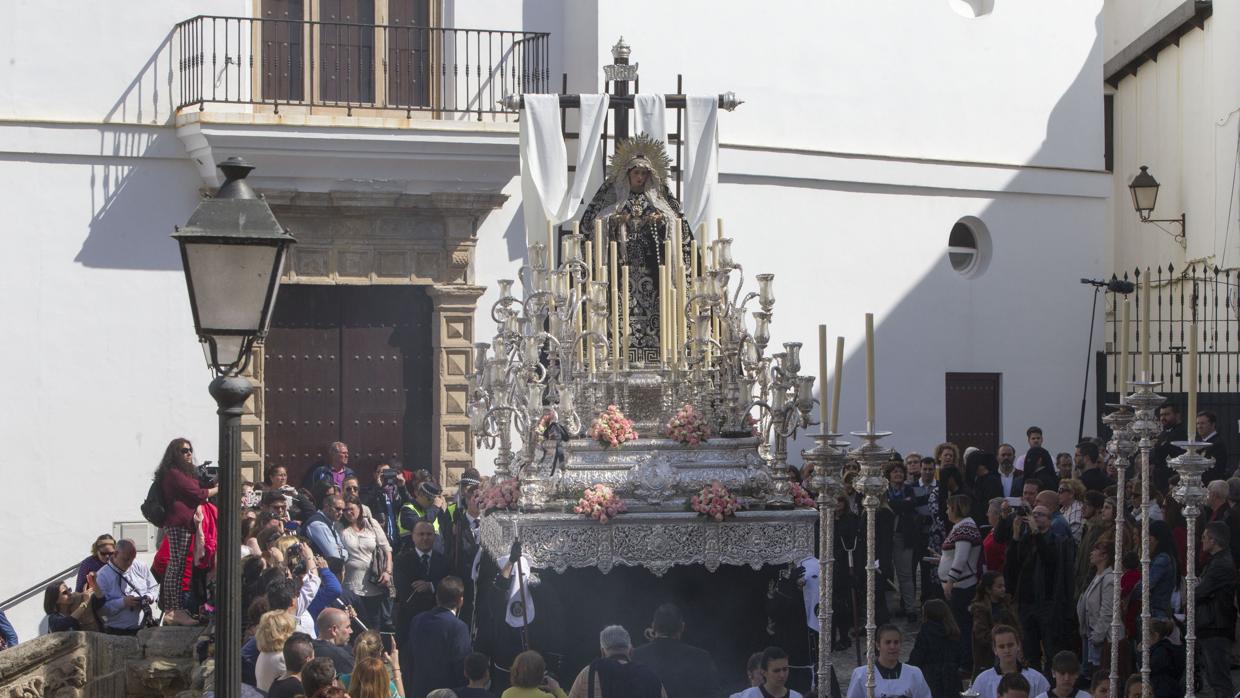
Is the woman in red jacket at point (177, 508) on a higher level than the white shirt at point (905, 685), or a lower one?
higher

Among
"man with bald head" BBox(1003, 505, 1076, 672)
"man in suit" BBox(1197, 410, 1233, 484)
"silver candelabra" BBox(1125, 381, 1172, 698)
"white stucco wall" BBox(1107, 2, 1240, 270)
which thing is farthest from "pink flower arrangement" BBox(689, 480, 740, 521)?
"white stucco wall" BBox(1107, 2, 1240, 270)

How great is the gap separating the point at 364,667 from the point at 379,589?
447cm

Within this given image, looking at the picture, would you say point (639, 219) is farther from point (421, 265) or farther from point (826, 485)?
point (826, 485)

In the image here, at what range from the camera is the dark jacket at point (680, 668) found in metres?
9.31

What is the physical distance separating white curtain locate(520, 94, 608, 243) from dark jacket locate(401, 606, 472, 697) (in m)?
5.30

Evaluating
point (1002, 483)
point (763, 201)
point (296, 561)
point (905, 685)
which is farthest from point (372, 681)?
point (763, 201)

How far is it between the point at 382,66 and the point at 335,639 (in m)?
9.38

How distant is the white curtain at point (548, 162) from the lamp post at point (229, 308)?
843 centimetres

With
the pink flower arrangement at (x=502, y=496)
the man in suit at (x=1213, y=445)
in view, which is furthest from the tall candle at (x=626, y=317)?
the man in suit at (x=1213, y=445)

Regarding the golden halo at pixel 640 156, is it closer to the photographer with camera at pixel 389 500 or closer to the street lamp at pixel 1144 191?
the photographer with camera at pixel 389 500

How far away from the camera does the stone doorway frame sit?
1694 cm

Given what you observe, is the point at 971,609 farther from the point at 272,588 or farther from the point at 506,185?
the point at 506,185

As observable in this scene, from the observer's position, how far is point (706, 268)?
13.4m

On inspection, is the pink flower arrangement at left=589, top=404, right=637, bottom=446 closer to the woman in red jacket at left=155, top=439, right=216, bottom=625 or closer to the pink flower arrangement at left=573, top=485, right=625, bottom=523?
the pink flower arrangement at left=573, top=485, right=625, bottom=523
